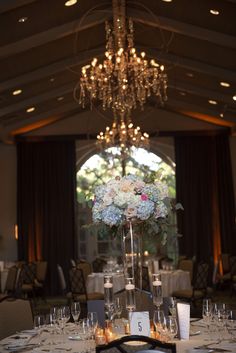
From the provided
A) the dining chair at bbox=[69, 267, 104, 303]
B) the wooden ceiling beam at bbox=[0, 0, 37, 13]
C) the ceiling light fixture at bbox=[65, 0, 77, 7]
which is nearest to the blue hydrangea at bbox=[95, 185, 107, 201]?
the wooden ceiling beam at bbox=[0, 0, 37, 13]

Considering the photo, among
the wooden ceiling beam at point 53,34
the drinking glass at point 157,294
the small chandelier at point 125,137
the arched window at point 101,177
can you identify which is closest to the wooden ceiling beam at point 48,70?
the wooden ceiling beam at point 53,34

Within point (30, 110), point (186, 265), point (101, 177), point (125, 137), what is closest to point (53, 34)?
point (125, 137)

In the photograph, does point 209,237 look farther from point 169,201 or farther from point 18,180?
point 169,201

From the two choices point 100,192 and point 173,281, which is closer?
point 100,192

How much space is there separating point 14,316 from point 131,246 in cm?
171

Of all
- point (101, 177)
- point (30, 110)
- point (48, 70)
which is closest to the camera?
point (48, 70)

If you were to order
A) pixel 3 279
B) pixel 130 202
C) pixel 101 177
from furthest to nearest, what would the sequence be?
pixel 101 177 → pixel 3 279 → pixel 130 202

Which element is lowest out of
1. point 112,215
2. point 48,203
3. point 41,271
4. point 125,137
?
point 41,271

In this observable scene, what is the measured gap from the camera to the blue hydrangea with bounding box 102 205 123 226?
3549mm

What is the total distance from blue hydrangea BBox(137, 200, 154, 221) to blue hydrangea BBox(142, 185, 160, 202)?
3cm

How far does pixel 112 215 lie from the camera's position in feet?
11.7

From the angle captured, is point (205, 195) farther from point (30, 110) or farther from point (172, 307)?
point (172, 307)

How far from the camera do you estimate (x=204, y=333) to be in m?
3.90

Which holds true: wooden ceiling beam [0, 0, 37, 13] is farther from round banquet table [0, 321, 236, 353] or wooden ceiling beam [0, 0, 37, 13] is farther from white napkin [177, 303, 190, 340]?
white napkin [177, 303, 190, 340]
